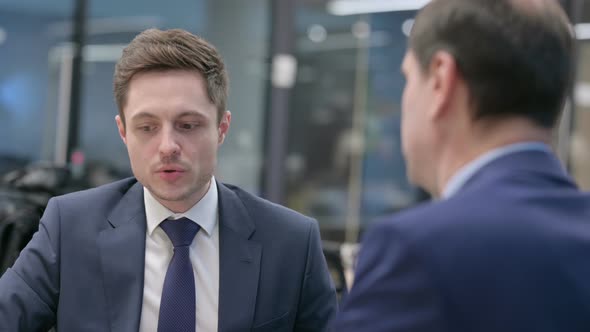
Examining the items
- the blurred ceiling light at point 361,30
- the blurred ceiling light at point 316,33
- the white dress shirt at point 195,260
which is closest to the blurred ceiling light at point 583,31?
the blurred ceiling light at point 361,30

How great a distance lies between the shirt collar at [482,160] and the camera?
0.95m

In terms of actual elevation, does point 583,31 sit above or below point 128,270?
above

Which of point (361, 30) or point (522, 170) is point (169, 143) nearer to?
point (522, 170)

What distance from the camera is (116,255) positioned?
5.13 ft

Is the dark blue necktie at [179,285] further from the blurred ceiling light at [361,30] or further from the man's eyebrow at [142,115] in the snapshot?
the blurred ceiling light at [361,30]

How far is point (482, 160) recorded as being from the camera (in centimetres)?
96

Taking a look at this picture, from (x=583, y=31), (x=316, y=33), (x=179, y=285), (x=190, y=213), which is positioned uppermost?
(x=583, y=31)

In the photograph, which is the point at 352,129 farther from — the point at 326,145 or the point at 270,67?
the point at 270,67

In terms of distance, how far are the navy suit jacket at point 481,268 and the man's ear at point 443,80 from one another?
4.9 inches

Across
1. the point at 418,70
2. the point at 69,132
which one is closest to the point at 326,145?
the point at 69,132

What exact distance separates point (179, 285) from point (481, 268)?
2.69 ft

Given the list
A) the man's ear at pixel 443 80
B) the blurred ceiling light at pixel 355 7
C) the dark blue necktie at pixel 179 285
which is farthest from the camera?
the blurred ceiling light at pixel 355 7

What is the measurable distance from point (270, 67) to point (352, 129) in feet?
2.50

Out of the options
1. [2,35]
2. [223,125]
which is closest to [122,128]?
[223,125]
